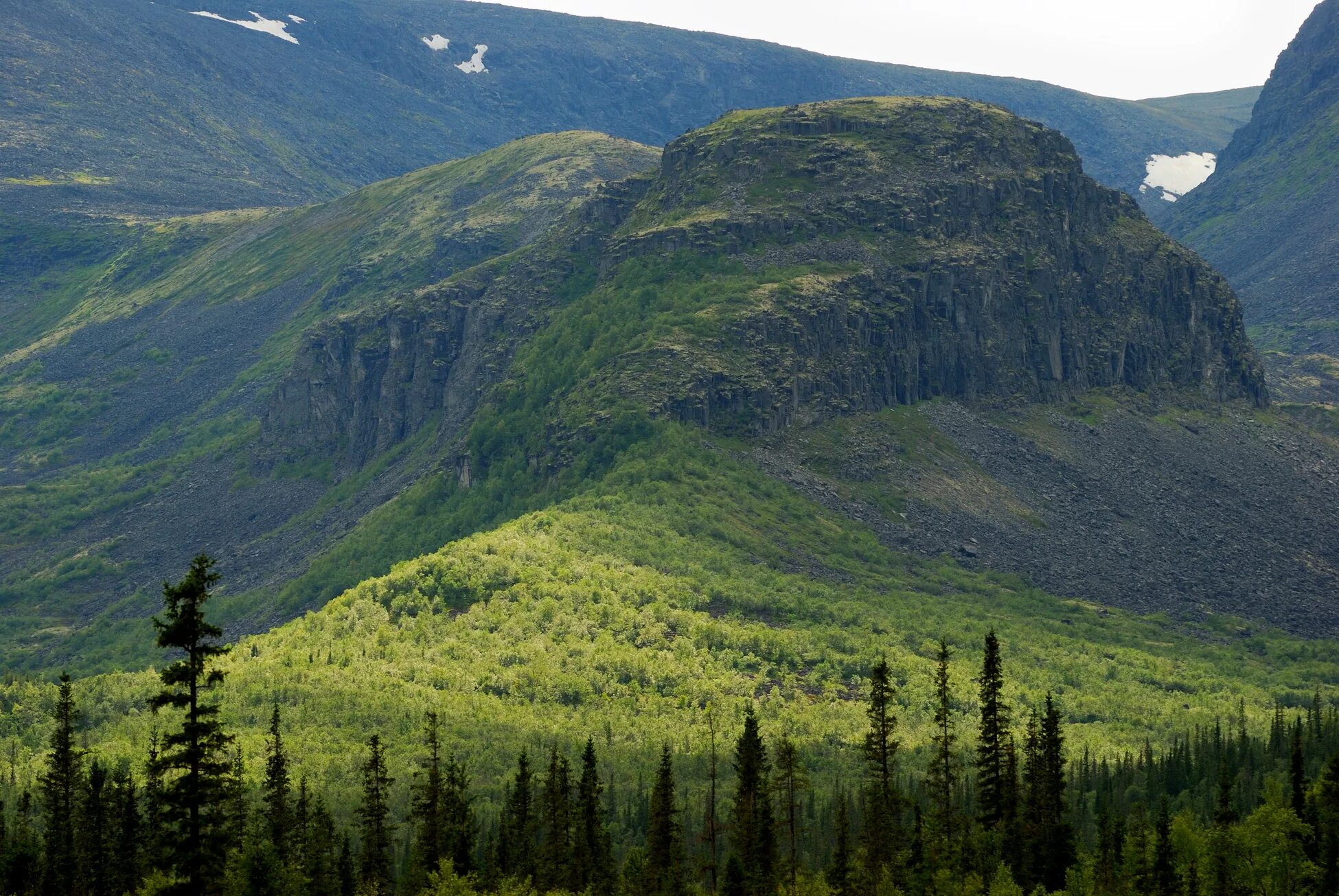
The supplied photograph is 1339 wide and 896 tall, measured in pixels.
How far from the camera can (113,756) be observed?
194875 mm

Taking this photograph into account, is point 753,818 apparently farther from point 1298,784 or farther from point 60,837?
point 60,837

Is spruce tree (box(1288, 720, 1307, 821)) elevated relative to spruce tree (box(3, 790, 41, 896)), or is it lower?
elevated

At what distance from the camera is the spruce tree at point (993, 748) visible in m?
115

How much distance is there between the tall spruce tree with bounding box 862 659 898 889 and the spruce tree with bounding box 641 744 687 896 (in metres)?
12.7

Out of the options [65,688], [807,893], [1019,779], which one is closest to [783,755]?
[807,893]

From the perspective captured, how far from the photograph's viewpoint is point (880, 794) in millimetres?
120438

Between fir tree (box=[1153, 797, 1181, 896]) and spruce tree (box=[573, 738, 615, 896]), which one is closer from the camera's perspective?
fir tree (box=[1153, 797, 1181, 896])

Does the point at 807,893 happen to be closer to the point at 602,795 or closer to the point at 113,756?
the point at 602,795

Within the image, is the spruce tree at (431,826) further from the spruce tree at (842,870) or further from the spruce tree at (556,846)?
the spruce tree at (842,870)

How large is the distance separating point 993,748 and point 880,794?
316 inches

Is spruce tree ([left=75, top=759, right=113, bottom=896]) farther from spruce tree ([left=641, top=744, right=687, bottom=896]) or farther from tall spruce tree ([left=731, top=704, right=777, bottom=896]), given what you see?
tall spruce tree ([left=731, top=704, right=777, bottom=896])

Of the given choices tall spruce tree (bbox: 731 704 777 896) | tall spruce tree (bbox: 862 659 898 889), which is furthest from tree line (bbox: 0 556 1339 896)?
tall spruce tree (bbox: 862 659 898 889)

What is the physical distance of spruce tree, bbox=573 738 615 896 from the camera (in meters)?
128

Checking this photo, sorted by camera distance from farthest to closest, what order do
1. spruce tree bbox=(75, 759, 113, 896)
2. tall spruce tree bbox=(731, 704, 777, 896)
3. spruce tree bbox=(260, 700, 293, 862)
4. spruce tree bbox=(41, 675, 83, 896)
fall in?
spruce tree bbox=(260, 700, 293, 862) → spruce tree bbox=(75, 759, 113, 896) → tall spruce tree bbox=(731, 704, 777, 896) → spruce tree bbox=(41, 675, 83, 896)
